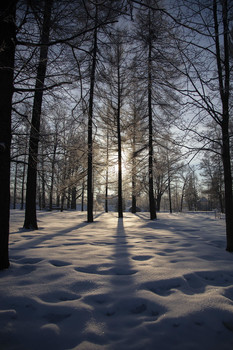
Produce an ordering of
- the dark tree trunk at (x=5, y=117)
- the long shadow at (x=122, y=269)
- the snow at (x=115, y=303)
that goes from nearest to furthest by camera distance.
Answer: the snow at (x=115, y=303) → the long shadow at (x=122, y=269) → the dark tree trunk at (x=5, y=117)

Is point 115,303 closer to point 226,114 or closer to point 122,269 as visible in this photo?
point 122,269

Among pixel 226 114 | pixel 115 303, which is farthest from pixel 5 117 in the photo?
pixel 226 114

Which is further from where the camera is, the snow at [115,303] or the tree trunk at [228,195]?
the tree trunk at [228,195]

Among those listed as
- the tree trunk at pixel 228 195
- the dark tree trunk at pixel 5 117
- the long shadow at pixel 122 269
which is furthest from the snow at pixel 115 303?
the tree trunk at pixel 228 195

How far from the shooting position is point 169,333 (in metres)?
1.36

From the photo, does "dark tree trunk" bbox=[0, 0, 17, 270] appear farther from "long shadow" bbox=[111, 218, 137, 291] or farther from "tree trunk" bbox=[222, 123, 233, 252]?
"tree trunk" bbox=[222, 123, 233, 252]

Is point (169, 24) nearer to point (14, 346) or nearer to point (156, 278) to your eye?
point (156, 278)

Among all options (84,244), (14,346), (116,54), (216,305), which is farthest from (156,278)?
(116,54)

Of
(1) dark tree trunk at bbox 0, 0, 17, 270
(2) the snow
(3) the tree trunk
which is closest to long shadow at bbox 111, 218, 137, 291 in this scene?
(2) the snow

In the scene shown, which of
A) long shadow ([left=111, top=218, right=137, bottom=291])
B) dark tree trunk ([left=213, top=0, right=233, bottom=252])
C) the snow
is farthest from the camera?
dark tree trunk ([left=213, top=0, right=233, bottom=252])

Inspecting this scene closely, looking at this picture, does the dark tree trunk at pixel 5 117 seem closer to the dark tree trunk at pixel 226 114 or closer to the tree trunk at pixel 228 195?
the dark tree trunk at pixel 226 114

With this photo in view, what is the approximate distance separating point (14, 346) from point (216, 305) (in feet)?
5.98

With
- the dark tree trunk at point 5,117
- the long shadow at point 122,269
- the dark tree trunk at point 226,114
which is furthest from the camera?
the dark tree trunk at point 226,114

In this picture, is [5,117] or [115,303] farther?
[5,117]
